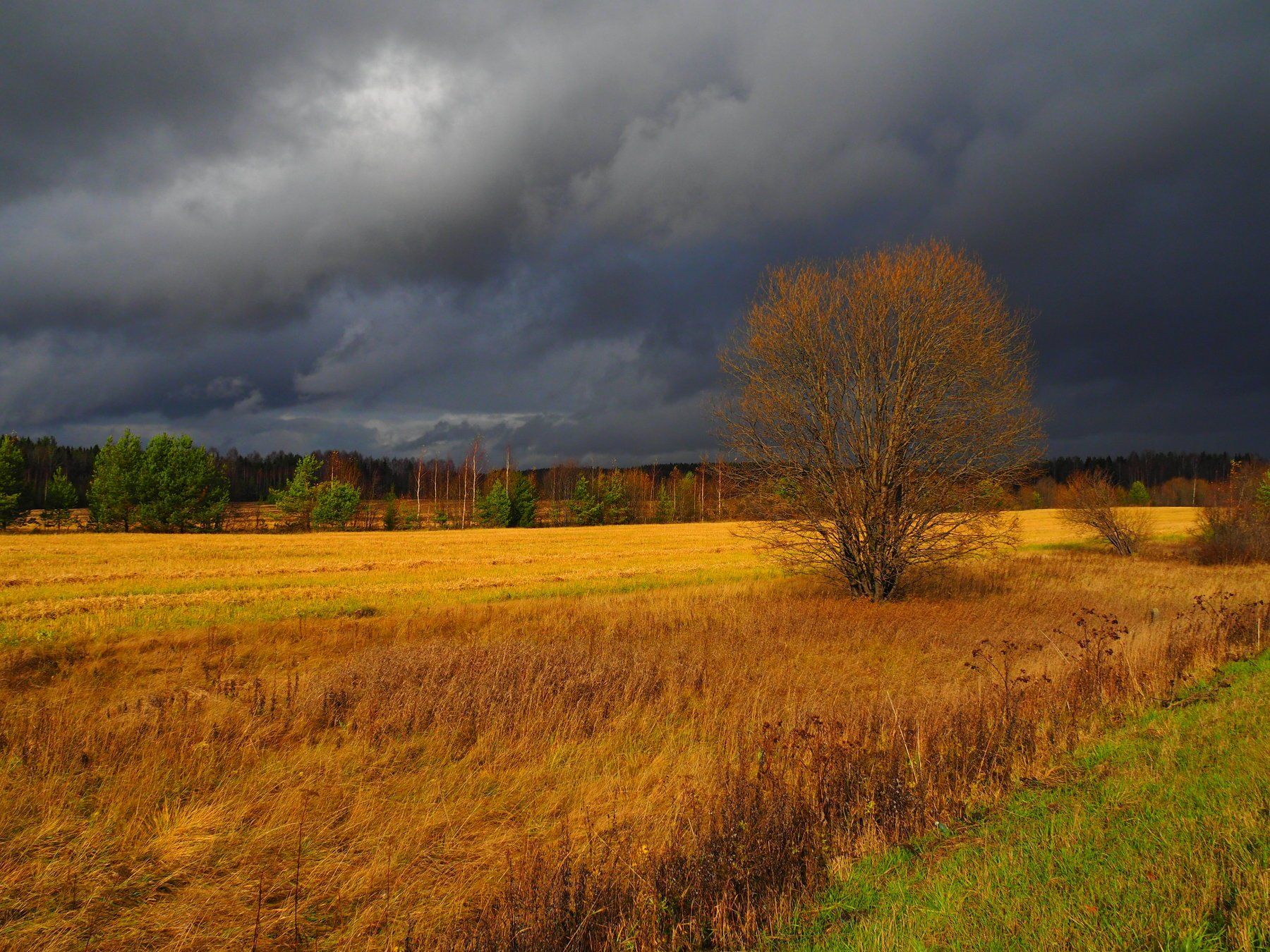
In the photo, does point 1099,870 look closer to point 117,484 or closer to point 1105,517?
point 1105,517

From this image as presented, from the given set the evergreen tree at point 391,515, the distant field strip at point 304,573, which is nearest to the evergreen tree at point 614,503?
the evergreen tree at point 391,515

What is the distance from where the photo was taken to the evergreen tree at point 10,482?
5622 centimetres

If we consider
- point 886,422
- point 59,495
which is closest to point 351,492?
point 59,495

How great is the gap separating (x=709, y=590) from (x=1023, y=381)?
10.9 meters

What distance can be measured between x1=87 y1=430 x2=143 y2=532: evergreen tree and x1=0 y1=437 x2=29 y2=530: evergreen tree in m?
5.16

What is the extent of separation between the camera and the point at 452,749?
24.7 ft

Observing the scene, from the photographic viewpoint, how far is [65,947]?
13.3 ft

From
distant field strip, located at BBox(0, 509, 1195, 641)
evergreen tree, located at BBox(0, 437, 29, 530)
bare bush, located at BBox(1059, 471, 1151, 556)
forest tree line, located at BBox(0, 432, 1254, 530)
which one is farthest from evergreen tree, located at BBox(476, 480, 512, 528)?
bare bush, located at BBox(1059, 471, 1151, 556)

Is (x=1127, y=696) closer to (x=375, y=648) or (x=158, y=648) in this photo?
(x=375, y=648)

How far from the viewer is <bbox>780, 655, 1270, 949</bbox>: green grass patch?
3.26 meters

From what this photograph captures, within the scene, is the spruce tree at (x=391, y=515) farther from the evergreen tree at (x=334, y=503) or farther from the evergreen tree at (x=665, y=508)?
the evergreen tree at (x=665, y=508)

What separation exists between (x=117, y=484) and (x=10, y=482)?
8.15 meters

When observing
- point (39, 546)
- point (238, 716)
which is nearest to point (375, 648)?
point (238, 716)

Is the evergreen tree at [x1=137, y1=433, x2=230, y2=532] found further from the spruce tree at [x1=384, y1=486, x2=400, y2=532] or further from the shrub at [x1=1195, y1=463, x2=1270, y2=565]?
the shrub at [x1=1195, y1=463, x2=1270, y2=565]
